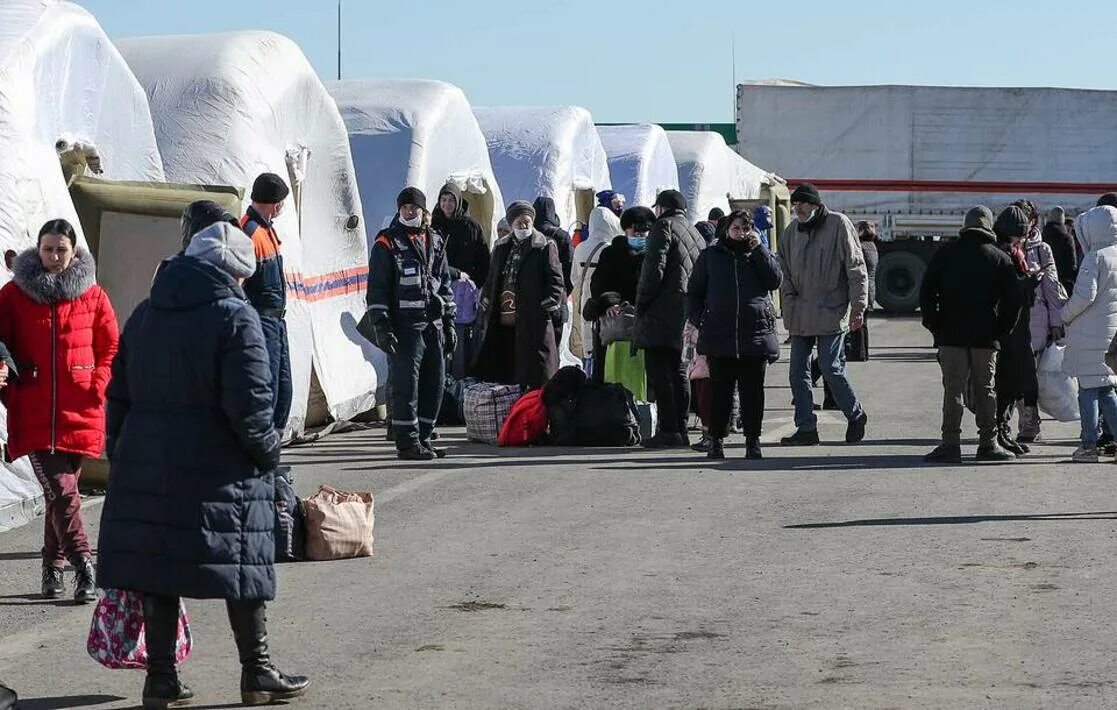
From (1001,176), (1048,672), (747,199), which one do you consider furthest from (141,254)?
(1001,176)

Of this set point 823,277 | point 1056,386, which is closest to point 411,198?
point 823,277

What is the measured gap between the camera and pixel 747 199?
34750mm

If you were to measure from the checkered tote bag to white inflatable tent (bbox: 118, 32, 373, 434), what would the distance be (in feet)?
4.02

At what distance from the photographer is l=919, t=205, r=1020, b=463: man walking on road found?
1312 cm

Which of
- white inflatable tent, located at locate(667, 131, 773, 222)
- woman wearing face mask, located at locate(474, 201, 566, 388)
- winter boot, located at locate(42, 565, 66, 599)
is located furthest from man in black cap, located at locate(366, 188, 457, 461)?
white inflatable tent, located at locate(667, 131, 773, 222)

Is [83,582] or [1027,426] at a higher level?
[1027,426]

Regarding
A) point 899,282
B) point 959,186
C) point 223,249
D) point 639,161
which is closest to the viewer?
point 223,249

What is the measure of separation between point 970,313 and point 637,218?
2886 millimetres

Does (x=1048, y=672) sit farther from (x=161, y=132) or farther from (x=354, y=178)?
(x=354, y=178)

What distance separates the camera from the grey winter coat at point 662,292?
14156mm

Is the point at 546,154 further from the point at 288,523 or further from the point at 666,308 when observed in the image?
the point at 288,523

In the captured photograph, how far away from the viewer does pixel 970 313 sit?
1314cm

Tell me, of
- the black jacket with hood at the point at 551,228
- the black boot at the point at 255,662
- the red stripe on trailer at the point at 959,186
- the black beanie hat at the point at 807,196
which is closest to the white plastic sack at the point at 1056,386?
the black beanie hat at the point at 807,196

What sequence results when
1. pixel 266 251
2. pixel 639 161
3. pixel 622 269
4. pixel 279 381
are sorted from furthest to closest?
pixel 639 161 < pixel 622 269 < pixel 266 251 < pixel 279 381
